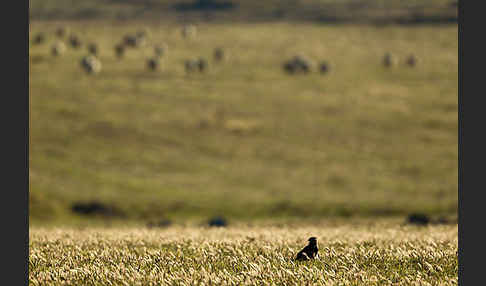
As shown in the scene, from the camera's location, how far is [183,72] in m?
89.9

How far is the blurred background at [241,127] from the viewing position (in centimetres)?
4722

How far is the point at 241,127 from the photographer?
6606 centimetres

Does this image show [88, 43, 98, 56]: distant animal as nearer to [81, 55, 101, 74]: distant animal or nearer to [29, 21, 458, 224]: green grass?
[29, 21, 458, 224]: green grass

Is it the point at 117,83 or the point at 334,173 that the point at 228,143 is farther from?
the point at 117,83

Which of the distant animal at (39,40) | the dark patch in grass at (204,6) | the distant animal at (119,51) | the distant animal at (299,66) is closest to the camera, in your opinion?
the distant animal at (299,66)

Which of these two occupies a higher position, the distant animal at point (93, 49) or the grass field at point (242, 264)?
the distant animal at point (93, 49)

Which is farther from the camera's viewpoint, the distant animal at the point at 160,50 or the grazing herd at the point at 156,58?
the distant animal at the point at 160,50

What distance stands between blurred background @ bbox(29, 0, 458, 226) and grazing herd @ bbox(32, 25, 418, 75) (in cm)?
21

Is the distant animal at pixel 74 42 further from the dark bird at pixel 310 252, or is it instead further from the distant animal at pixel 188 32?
the dark bird at pixel 310 252

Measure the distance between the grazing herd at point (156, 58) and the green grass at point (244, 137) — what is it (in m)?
1.44

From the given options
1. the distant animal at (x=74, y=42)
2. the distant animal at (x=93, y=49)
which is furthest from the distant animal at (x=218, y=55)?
the distant animal at (x=74, y=42)
